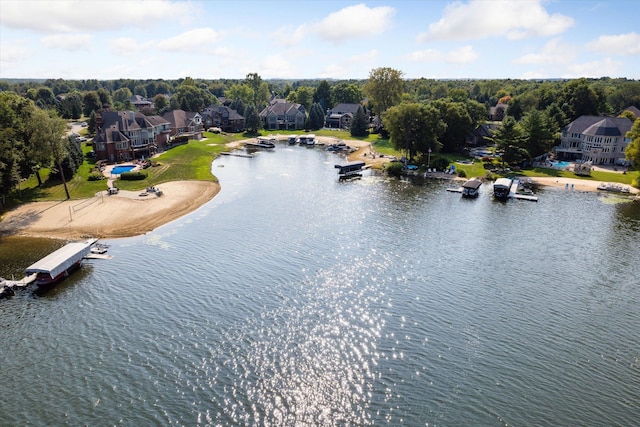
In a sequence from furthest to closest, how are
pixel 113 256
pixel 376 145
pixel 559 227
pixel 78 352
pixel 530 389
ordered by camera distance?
1. pixel 376 145
2. pixel 559 227
3. pixel 113 256
4. pixel 78 352
5. pixel 530 389

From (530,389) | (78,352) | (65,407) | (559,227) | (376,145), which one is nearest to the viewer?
(65,407)

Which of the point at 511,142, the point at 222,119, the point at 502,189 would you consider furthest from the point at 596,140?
the point at 222,119

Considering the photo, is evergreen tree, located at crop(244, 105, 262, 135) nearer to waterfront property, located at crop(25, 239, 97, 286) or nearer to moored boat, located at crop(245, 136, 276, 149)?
moored boat, located at crop(245, 136, 276, 149)

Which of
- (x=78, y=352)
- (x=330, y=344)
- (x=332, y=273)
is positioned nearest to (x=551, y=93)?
(x=332, y=273)

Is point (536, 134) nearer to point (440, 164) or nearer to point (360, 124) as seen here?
point (440, 164)

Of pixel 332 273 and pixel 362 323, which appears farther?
pixel 332 273

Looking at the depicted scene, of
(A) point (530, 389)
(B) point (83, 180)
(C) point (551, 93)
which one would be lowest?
(A) point (530, 389)

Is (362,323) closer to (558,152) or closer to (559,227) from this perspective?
(559,227)

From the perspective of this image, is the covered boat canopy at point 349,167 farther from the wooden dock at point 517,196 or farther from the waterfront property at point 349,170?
the wooden dock at point 517,196
